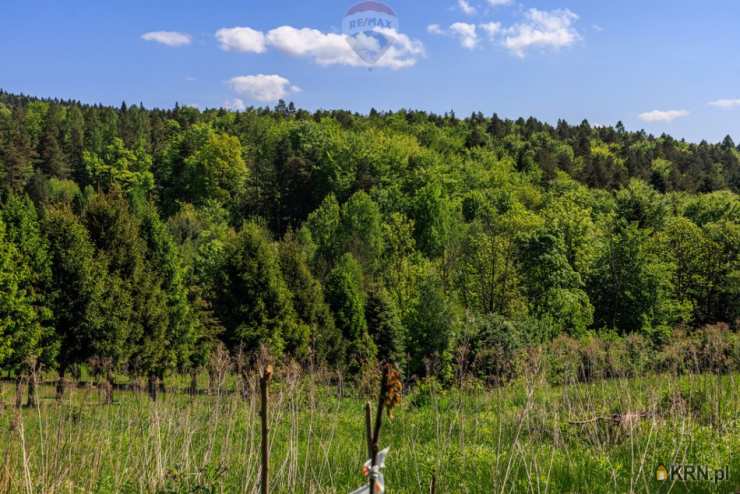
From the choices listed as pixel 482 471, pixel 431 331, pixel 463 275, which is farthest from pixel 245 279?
pixel 463 275

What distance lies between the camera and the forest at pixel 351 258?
19766 millimetres

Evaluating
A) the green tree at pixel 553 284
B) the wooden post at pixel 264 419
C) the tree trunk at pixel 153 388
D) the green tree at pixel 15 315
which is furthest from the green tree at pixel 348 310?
the wooden post at pixel 264 419

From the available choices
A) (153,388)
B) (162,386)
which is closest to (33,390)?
(153,388)

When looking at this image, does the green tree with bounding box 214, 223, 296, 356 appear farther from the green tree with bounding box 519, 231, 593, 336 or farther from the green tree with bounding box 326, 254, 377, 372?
the green tree with bounding box 519, 231, 593, 336

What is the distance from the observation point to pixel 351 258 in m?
39.6

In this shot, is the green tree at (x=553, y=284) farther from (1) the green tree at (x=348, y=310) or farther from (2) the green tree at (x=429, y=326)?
(1) the green tree at (x=348, y=310)

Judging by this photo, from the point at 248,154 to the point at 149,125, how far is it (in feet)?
80.4

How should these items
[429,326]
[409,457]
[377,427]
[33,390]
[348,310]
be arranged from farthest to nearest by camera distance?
[348,310] → [429,326] → [33,390] → [409,457] → [377,427]

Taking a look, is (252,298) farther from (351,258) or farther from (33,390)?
(351,258)

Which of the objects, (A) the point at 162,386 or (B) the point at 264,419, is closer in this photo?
(B) the point at 264,419

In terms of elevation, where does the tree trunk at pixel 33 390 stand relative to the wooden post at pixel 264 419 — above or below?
below

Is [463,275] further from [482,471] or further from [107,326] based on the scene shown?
[482,471]

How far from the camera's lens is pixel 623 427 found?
6352mm

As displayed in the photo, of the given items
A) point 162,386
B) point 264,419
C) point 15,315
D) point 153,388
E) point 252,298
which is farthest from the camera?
point 252,298
